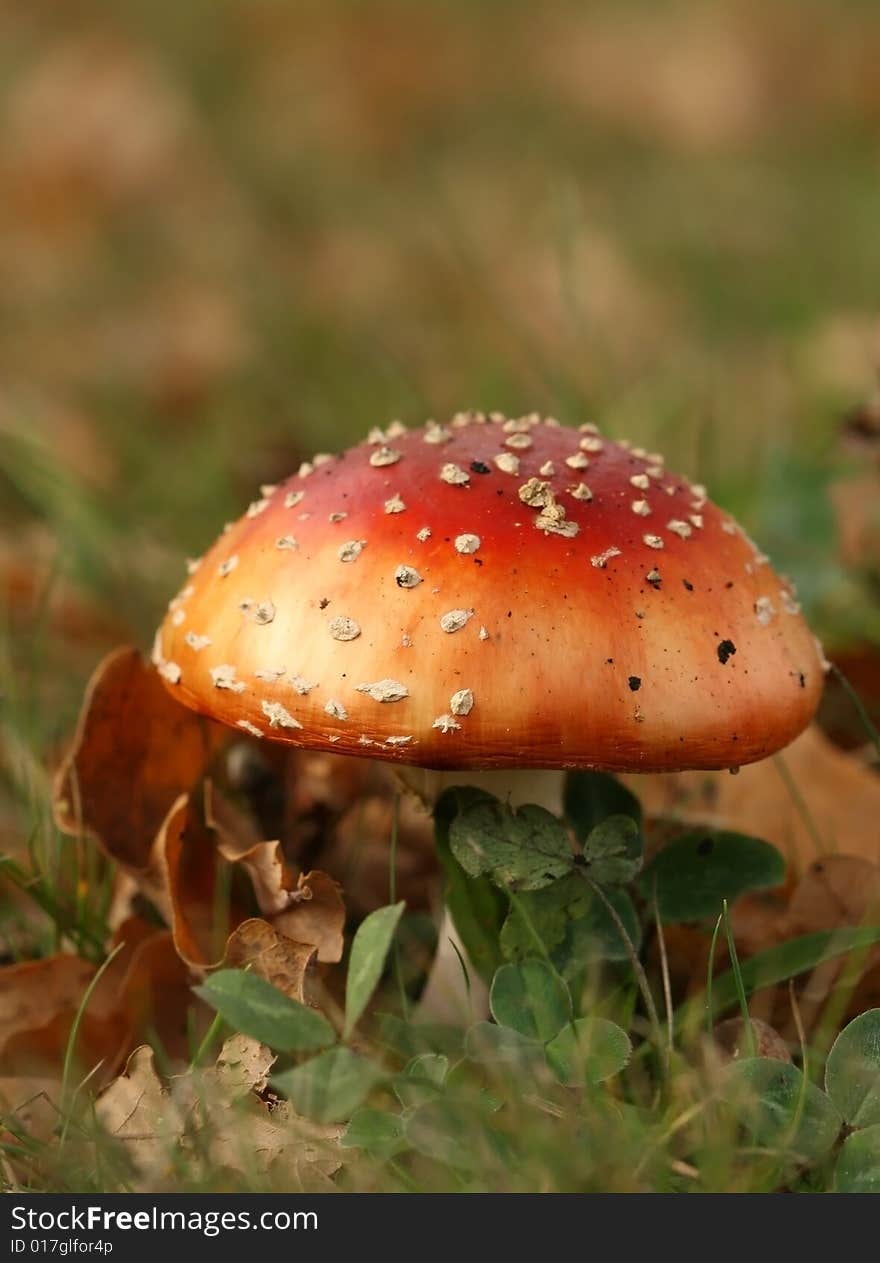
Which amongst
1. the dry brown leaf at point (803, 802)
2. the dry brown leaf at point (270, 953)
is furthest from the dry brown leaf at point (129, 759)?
the dry brown leaf at point (803, 802)

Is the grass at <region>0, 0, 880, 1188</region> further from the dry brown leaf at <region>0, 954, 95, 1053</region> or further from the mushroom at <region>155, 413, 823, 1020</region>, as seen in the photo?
the mushroom at <region>155, 413, 823, 1020</region>

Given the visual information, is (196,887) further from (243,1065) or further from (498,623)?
(498,623)

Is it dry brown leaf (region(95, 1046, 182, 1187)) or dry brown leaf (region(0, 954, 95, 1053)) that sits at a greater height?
dry brown leaf (region(95, 1046, 182, 1187))

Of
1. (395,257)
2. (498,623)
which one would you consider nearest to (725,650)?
(498,623)

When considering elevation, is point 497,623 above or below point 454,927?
A: above

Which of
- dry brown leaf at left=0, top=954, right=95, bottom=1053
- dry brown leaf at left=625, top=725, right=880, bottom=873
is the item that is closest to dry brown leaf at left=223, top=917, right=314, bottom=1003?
dry brown leaf at left=0, top=954, right=95, bottom=1053

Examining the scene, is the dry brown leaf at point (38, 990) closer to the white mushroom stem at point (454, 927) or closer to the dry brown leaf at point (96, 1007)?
the dry brown leaf at point (96, 1007)
